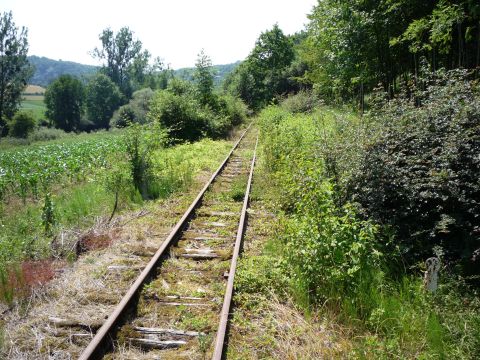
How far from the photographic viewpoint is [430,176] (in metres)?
4.83

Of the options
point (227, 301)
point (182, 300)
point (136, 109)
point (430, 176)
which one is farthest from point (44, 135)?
point (430, 176)

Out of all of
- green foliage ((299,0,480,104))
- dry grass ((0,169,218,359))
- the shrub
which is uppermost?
green foliage ((299,0,480,104))

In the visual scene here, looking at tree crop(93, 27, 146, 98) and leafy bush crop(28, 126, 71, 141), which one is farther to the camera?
tree crop(93, 27, 146, 98)

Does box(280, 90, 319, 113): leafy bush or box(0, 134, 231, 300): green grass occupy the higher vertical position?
box(280, 90, 319, 113): leafy bush

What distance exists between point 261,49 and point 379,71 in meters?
43.0

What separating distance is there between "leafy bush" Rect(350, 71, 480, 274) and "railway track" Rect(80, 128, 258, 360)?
7.52 ft

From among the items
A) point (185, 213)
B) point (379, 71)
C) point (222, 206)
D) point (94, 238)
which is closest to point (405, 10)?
point (379, 71)

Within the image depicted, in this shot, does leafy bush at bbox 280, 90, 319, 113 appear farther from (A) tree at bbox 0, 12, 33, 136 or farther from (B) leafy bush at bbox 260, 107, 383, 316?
(A) tree at bbox 0, 12, 33, 136

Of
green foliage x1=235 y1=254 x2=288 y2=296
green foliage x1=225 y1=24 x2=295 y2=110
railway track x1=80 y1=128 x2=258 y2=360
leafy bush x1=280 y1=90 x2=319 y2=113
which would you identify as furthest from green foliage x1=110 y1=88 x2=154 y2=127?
green foliage x1=235 y1=254 x2=288 y2=296

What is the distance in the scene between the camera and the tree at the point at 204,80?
1065 inches

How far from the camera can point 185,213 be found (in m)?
7.28

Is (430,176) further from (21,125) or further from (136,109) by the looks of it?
(21,125)

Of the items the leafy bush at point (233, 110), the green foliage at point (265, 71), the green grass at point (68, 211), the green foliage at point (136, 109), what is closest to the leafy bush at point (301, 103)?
the leafy bush at point (233, 110)

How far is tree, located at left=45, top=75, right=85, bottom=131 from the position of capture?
294 feet
